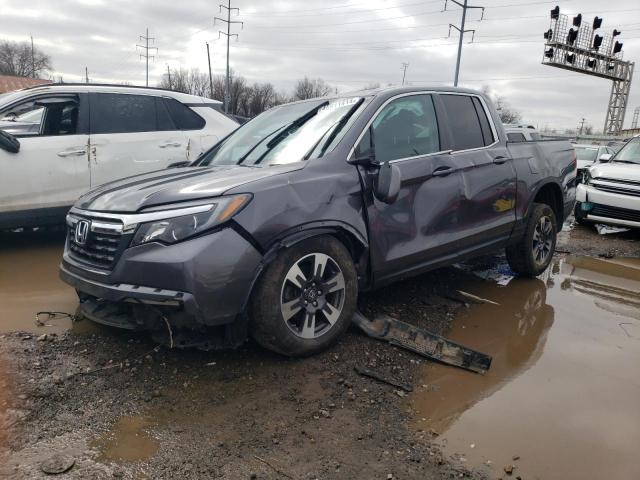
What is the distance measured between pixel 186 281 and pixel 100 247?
702 millimetres

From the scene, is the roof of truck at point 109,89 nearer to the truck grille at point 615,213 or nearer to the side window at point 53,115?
the side window at point 53,115

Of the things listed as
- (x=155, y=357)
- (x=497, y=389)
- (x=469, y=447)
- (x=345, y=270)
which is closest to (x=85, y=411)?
(x=155, y=357)

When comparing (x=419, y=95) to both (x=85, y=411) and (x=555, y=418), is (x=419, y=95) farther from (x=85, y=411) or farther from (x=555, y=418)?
(x=85, y=411)

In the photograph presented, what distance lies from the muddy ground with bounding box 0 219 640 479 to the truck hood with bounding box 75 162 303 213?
0.96 metres

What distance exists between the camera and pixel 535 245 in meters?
5.22

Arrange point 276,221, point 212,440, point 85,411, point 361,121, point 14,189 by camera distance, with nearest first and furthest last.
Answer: point 212,440, point 85,411, point 276,221, point 361,121, point 14,189

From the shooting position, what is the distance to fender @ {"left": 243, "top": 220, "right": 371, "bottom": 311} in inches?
118

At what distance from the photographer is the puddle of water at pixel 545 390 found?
2.50m

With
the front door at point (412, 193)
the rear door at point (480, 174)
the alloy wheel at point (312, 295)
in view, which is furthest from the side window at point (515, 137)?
the alloy wheel at point (312, 295)

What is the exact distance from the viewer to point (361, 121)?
143 inches

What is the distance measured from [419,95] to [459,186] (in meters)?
0.79

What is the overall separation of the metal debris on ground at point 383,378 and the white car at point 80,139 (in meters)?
4.04

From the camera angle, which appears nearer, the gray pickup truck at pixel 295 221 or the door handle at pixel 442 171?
the gray pickup truck at pixel 295 221

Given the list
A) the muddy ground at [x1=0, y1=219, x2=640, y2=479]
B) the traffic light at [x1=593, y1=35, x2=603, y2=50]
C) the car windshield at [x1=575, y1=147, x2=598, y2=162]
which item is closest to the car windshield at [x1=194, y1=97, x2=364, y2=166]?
the muddy ground at [x1=0, y1=219, x2=640, y2=479]
